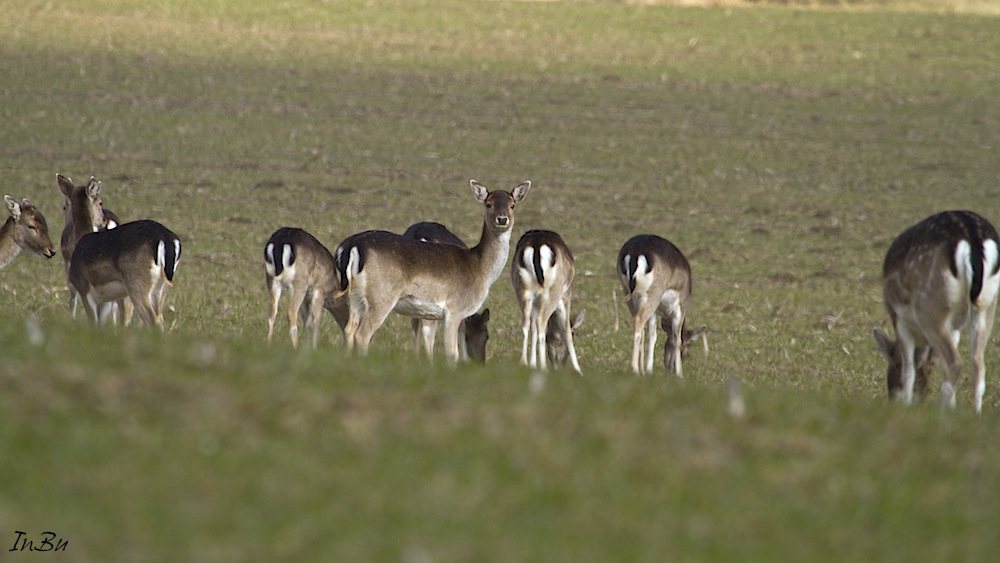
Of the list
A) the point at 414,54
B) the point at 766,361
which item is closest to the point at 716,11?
the point at 414,54

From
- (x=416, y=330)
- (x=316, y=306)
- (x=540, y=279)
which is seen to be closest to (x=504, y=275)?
(x=416, y=330)

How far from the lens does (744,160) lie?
1063 inches

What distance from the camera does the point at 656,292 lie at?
44.7 feet

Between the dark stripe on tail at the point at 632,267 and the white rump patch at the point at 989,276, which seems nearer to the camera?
the white rump patch at the point at 989,276

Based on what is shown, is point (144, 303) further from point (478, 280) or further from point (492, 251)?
point (492, 251)

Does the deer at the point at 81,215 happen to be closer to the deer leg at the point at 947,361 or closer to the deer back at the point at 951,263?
the deer back at the point at 951,263

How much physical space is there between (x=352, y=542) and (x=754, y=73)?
30.9 meters

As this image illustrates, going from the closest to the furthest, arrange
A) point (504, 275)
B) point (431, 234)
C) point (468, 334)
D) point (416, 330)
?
point (468, 334) < point (416, 330) < point (431, 234) < point (504, 275)

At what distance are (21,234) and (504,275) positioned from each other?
652cm

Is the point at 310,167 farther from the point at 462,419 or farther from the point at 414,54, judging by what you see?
the point at 462,419

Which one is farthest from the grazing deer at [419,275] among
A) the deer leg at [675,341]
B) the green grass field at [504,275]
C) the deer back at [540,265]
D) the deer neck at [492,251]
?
the deer leg at [675,341]

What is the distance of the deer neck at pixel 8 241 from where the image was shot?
46.8ft

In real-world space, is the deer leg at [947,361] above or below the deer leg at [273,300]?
below

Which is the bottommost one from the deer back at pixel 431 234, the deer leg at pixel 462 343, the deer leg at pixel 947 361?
the deer leg at pixel 947 361
